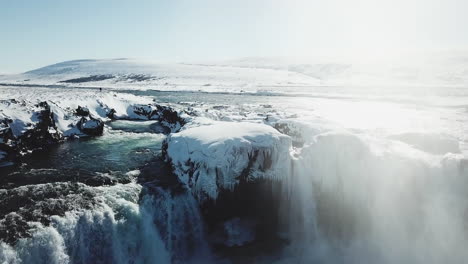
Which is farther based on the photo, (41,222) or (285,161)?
(285,161)

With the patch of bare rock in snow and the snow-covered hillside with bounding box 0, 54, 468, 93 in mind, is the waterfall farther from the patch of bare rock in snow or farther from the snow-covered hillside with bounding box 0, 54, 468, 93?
the snow-covered hillside with bounding box 0, 54, 468, 93

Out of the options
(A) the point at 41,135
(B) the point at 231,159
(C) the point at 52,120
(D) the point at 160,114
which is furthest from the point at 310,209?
(D) the point at 160,114

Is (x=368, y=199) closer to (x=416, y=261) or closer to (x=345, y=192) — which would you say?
(x=345, y=192)

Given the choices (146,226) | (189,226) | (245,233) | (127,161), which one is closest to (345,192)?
(245,233)

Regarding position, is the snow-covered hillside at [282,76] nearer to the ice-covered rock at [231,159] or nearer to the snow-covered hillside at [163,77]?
the snow-covered hillside at [163,77]

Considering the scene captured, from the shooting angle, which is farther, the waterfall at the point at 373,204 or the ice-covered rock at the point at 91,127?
the ice-covered rock at the point at 91,127

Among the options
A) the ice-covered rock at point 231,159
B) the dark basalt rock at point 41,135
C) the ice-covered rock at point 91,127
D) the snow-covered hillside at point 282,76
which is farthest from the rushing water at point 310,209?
the snow-covered hillside at point 282,76

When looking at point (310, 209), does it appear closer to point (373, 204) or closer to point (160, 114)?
point (373, 204)

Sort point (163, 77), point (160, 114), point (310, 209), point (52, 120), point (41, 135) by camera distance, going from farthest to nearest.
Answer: point (163, 77)
point (160, 114)
point (52, 120)
point (41, 135)
point (310, 209)
